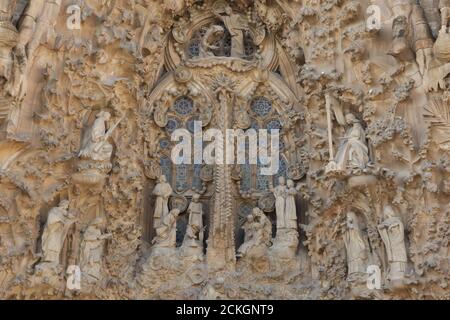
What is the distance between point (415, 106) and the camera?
8984 mm

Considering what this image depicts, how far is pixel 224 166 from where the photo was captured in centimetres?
1014

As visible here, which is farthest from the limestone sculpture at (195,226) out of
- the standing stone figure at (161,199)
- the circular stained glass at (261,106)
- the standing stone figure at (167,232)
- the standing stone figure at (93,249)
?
the circular stained glass at (261,106)

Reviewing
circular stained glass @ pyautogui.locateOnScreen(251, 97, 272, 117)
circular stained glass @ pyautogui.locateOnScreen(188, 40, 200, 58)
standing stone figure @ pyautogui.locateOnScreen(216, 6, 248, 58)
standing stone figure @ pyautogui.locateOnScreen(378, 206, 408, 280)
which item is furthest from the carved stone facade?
circular stained glass @ pyautogui.locateOnScreen(188, 40, 200, 58)

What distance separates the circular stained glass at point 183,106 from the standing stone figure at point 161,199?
127cm

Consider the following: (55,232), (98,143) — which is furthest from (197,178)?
(55,232)

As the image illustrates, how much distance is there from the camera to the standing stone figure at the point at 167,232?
9.75 metres

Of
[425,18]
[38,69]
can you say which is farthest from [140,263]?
[425,18]

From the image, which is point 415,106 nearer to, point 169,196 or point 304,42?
point 304,42

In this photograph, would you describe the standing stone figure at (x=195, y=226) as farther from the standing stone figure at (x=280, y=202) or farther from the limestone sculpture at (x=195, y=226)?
the standing stone figure at (x=280, y=202)

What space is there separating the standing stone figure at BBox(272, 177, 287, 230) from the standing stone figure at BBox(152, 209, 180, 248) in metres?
1.40

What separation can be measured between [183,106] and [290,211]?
2439mm

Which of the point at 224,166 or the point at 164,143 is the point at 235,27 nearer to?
the point at 164,143

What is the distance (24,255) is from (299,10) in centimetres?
514

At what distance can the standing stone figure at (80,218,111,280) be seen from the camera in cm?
911
